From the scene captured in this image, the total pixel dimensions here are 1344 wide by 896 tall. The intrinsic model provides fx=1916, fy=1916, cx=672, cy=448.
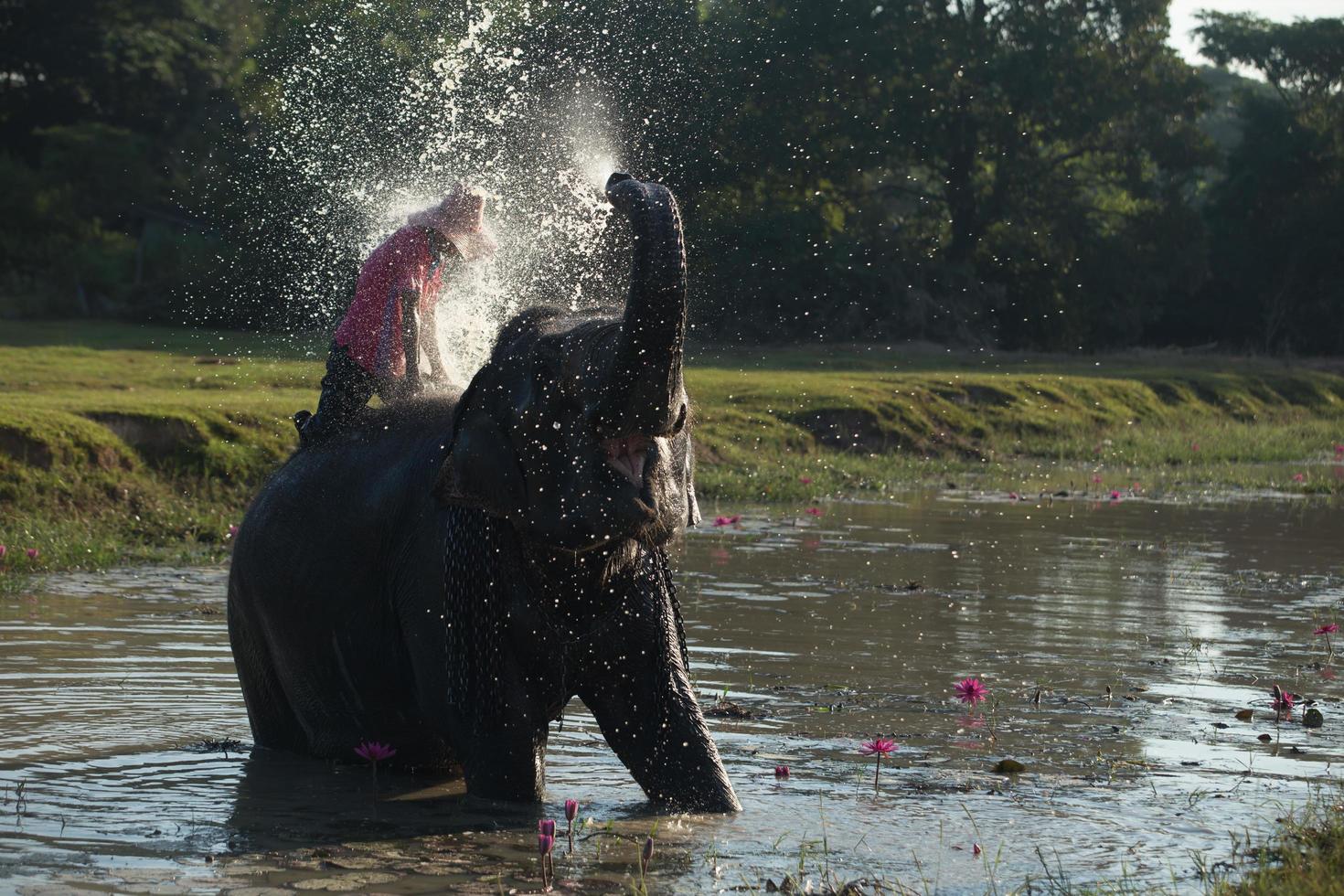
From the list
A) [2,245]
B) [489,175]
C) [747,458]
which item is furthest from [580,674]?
[2,245]

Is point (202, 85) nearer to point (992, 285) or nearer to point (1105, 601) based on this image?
point (992, 285)

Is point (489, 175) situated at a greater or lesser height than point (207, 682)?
greater

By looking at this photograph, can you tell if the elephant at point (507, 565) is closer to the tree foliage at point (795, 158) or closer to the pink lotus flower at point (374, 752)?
the pink lotus flower at point (374, 752)

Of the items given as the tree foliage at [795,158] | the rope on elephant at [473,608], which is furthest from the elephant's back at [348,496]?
the tree foliage at [795,158]

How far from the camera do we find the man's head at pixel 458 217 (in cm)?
666

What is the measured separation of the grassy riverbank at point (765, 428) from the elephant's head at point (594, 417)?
21.1ft

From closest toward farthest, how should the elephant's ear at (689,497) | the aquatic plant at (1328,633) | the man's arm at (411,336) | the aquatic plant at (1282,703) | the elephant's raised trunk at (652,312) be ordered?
the elephant's raised trunk at (652,312)
the elephant's ear at (689,497)
the man's arm at (411,336)
the aquatic plant at (1282,703)
the aquatic plant at (1328,633)

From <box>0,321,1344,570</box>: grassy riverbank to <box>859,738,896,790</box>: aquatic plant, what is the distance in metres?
5.79

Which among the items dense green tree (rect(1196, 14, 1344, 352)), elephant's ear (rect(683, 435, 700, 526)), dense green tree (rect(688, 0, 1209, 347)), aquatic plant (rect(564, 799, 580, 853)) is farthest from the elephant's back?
dense green tree (rect(1196, 14, 1344, 352))

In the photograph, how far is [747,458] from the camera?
1802 cm

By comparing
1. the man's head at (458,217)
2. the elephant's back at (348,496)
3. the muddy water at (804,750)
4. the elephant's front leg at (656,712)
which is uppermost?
the man's head at (458,217)

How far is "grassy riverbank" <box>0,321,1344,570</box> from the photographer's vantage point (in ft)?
40.7

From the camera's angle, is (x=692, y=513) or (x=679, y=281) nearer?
(x=679, y=281)

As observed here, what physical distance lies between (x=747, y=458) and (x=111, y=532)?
7.40 metres
